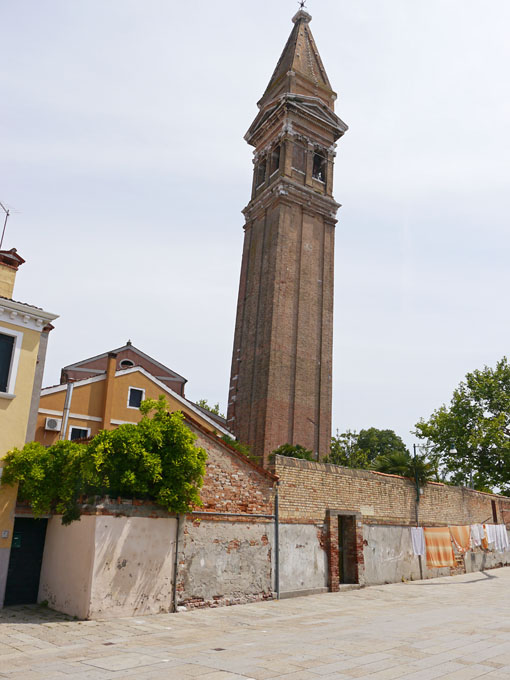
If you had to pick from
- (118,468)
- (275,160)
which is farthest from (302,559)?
(275,160)

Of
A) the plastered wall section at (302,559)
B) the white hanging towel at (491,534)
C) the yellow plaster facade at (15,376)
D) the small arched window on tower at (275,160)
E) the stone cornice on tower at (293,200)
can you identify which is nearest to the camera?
the yellow plaster facade at (15,376)

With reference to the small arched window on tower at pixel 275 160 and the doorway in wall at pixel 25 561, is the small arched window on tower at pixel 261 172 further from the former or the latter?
the doorway in wall at pixel 25 561

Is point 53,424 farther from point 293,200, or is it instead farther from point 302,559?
point 293,200

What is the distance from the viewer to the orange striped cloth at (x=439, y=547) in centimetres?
1967

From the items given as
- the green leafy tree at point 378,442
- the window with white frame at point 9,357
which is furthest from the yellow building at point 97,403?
the green leafy tree at point 378,442

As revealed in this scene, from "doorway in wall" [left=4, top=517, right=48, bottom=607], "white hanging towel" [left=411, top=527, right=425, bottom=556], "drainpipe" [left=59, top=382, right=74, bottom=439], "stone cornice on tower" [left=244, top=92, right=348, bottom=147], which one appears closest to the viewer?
"doorway in wall" [left=4, top=517, right=48, bottom=607]

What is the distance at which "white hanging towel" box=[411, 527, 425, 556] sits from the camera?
19125mm

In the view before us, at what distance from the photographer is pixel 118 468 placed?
38.3 ft

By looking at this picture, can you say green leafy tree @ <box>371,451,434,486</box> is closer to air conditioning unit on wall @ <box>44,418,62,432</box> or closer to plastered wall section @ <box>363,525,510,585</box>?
plastered wall section @ <box>363,525,510,585</box>

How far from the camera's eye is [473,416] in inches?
1316

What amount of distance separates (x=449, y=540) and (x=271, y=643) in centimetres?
1411

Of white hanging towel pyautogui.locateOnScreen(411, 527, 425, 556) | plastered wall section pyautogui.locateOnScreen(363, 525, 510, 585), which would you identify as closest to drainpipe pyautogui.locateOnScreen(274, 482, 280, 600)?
plastered wall section pyautogui.locateOnScreen(363, 525, 510, 585)

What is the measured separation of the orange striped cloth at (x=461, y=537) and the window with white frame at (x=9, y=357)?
16.9 meters

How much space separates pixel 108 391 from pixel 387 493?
11.8 metres
